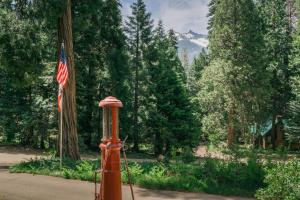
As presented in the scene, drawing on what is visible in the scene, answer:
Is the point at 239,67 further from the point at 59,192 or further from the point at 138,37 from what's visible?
the point at 59,192

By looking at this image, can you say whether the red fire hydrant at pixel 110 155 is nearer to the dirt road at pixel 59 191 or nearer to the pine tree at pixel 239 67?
the dirt road at pixel 59 191

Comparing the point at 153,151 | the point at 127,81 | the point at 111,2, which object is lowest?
the point at 153,151

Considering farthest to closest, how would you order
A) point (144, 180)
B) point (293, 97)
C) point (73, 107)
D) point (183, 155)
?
point (293, 97), point (73, 107), point (183, 155), point (144, 180)

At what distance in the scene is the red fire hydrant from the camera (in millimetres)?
5898

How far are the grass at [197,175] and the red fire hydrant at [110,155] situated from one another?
4.48m

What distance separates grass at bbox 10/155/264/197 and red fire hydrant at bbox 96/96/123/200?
14.7 ft

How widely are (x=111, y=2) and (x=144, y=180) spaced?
23.9 metres

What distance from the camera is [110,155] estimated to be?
5.89 metres

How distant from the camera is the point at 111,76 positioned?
111 feet

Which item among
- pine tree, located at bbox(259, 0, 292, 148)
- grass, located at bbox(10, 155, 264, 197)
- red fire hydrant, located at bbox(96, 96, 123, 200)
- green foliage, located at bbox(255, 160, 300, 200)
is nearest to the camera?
red fire hydrant, located at bbox(96, 96, 123, 200)

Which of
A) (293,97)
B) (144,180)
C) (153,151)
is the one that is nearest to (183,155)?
(144,180)

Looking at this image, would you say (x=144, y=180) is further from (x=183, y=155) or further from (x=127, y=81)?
(x=127, y=81)

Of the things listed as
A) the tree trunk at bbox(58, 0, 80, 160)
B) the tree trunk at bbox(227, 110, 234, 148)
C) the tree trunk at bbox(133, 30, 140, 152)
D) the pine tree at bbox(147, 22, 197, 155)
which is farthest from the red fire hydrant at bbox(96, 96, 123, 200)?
the tree trunk at bbox(227, 110, 234, 148)

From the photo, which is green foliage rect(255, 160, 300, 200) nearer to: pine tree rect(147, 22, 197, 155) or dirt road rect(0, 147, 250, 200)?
dirt road rect(0, 147, 250, 200)
